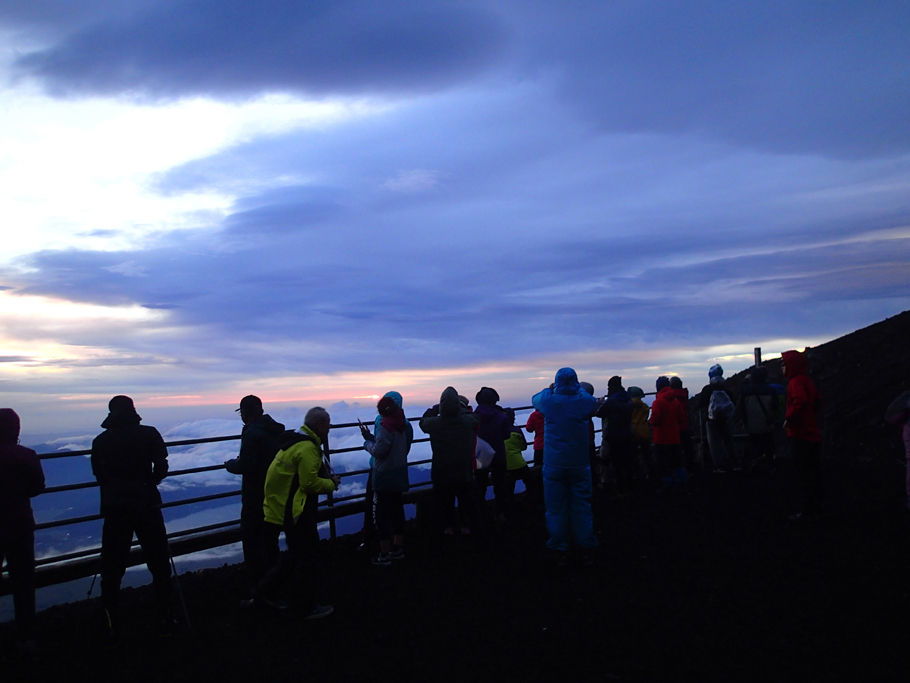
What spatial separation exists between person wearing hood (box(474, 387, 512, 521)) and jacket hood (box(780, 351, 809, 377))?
14.0ft

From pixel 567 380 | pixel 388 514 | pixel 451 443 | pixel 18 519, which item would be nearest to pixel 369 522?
pixel 388 514

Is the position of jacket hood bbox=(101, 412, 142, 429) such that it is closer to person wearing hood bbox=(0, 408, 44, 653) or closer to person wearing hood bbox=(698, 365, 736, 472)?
person wearing hood bbox=(0, 408, 44, 653)

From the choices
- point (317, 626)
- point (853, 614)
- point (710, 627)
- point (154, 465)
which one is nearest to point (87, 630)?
point (154, 465)

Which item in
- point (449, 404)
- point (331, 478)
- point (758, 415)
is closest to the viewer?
point (331, 478)

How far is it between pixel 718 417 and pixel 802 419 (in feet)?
21.0

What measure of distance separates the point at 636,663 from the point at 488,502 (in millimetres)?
8195

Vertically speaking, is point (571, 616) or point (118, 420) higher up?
point (118, 420)

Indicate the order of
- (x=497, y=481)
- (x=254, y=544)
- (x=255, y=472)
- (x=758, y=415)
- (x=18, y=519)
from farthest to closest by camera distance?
1. (x=758, y=415)
2. (x=497, y=481)
3. (x=254, y=544)
4. (x=255, y=472)
5. (x=18, y=519)

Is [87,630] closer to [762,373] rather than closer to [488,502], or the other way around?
[488,502]

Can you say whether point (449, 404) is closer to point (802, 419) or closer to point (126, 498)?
point (126, 498)

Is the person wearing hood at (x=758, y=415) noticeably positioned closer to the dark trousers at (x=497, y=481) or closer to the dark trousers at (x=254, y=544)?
the dark trousers at (x=497, y=481)

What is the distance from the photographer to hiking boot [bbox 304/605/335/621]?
6.85 meters

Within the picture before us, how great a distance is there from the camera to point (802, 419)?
9.85m

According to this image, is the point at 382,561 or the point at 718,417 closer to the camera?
the point at 382,561
